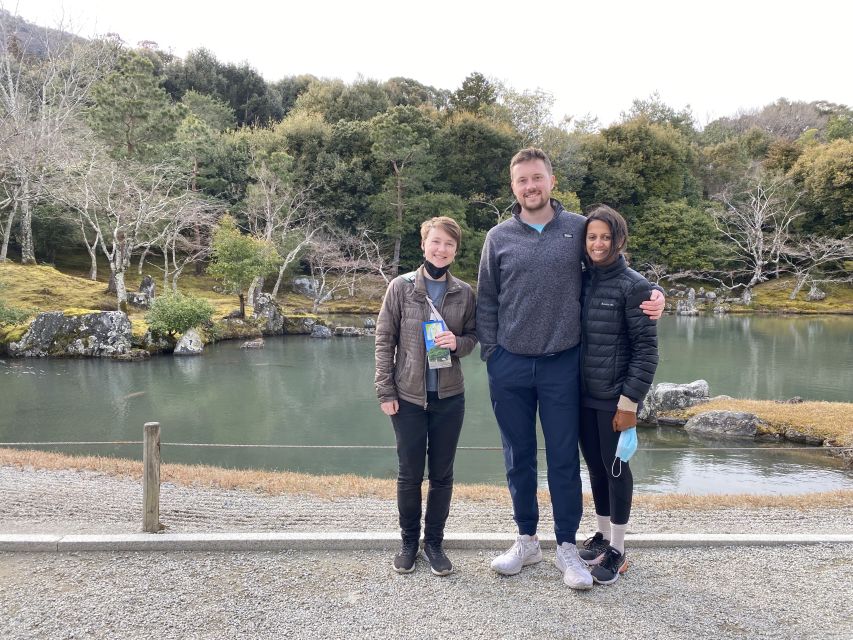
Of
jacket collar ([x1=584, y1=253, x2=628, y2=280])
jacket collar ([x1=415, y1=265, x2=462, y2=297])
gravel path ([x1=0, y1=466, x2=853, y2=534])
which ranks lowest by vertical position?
gravel path ([x1=0, y1=466, x2=853, y2=534])

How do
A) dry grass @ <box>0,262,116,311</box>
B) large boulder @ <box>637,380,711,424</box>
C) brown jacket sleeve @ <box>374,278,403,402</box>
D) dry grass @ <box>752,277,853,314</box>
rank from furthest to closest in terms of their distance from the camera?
dry grass @ <box>752,277,853,314</box>
dry grass @ <box>0,262,116,311</box>
large boulder @ <box>637,380,711,424</box>
brown jacket sleeve @ <box>374,278,403,402</box>

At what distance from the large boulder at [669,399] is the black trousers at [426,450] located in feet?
27.5

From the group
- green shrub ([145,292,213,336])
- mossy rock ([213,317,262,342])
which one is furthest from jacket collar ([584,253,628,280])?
mossy rock ([213,317,262,342])

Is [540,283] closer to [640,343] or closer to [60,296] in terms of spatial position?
[640,343]

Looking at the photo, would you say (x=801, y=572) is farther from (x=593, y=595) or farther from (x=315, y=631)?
(x=315, y=631)

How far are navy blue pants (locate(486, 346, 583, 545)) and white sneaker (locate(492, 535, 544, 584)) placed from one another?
142 mm

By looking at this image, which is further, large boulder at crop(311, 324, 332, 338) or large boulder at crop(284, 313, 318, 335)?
large boulder at crop(284, 313, 318, 335)

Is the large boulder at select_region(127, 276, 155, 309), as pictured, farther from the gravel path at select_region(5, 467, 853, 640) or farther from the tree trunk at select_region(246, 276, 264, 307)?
the gravel path at select_region(5, 467, 853, 640)

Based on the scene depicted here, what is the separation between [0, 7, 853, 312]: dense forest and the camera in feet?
74.7

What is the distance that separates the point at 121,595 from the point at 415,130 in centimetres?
2925

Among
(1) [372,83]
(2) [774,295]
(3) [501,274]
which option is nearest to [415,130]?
(1) [372,83]

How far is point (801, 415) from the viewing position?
9.91 metres

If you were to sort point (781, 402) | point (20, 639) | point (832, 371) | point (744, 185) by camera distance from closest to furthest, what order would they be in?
point (20, 639)
point (781, 402)
point (832, 371)
point (744, 185)

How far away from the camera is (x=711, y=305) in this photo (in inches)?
1210
